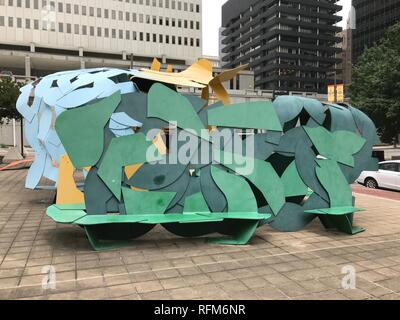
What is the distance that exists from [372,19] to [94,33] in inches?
2307

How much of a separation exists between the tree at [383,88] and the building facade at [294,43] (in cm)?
7489

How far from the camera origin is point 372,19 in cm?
8975

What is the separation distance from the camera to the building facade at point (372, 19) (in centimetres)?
8462

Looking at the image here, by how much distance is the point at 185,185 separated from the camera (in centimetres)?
773

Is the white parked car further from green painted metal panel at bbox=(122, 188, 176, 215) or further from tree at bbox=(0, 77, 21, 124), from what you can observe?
tree at bbox=(0, 77, 21, 124)

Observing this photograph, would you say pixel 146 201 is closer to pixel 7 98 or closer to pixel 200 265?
pixel 200 265

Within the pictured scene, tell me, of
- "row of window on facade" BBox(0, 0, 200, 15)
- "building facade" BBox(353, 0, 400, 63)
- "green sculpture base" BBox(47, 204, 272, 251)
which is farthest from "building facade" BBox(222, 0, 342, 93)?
"green sculpture base" BBox(47, 204, 272, 251)

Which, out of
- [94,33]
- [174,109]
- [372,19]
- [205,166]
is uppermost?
[372,19]

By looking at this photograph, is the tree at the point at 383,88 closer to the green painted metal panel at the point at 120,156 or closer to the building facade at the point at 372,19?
the green painted metal panel at the point at 120,156

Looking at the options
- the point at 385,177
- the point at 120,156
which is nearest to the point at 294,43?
the point at 385,177

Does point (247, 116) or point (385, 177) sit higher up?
point (247, 116)

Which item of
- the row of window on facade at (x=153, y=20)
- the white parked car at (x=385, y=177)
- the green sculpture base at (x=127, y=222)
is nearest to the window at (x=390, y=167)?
the white parked car at (x=385, y=177)
